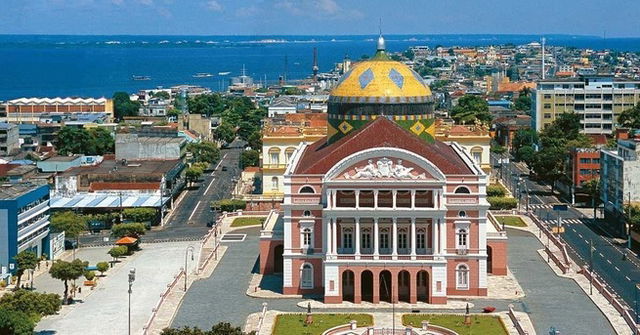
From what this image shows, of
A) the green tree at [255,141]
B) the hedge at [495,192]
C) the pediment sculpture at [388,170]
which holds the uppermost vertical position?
the pediment sculpture at [388,170]

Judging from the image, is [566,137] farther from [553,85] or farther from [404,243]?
[404,243]

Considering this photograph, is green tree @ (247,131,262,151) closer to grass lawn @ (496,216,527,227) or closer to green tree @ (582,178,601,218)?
green tree @ (582,178,601,218)

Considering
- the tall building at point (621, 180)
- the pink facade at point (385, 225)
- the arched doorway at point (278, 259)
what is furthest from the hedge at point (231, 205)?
the pink facade at point (385, 225)

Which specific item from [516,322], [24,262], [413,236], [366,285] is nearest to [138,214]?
[24,262]

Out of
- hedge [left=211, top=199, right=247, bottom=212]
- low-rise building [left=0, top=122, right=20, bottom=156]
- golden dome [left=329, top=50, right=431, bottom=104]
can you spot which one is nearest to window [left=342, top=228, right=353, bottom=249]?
golden dome [left=329, top=50, right=431, bottom=104]

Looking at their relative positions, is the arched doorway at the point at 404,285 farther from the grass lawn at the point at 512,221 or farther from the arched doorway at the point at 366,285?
the grass lawn at the point at 512,221

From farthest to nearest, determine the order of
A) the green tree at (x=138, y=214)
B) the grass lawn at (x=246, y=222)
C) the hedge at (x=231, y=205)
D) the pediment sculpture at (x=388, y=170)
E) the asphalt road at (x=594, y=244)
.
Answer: the hedge at (x=231, y=205), the green tree at (x=138, y=214), the grass lawn at (x=246, y=222), the asphalt road at (x=594, y=244), the pediment sculpture at (x=388, y=170)
